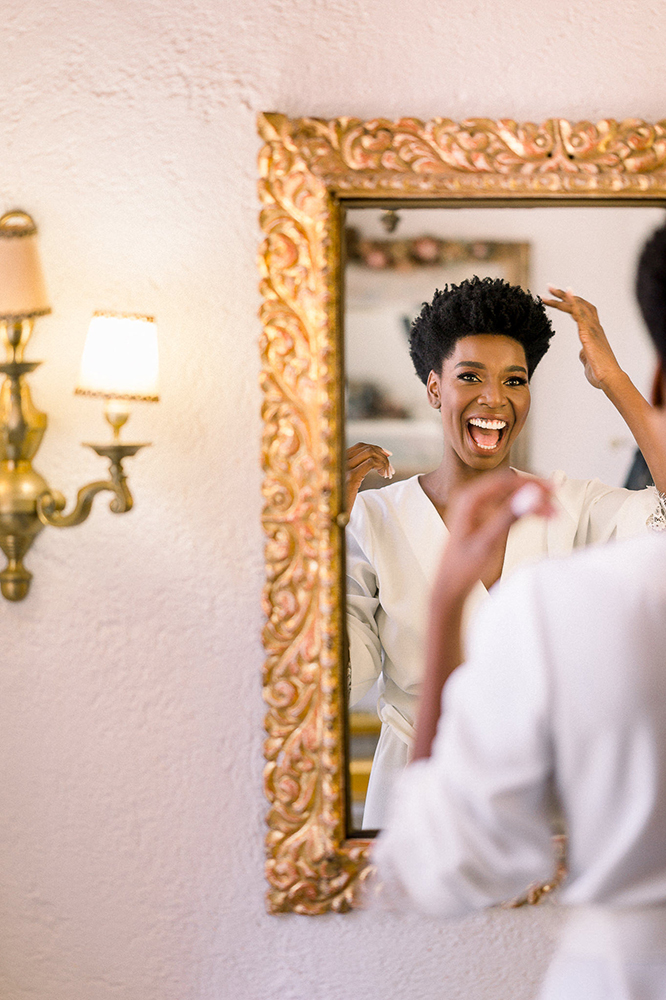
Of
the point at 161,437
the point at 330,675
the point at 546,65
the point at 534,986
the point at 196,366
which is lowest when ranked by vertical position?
the point at 534,986

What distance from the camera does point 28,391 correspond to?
126 centimetres

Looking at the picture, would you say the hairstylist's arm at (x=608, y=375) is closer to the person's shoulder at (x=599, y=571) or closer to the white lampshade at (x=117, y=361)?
the white lampshade at (x=117, y=361)

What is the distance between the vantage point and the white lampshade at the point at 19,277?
1.21 meters

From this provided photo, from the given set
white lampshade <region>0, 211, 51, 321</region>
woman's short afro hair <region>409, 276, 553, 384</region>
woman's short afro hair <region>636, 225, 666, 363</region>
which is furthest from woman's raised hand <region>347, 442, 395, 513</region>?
woman's short afro hair <region>636, 225, 666, 363</region>

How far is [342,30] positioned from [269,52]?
108mm

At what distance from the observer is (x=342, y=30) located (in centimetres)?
126

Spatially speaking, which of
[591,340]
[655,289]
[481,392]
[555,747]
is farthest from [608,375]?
[555,747]

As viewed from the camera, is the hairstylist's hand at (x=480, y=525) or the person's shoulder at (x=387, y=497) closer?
the hairstylist's hand at (x=480, y=525)

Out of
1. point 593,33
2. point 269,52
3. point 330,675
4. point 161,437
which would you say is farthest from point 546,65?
point 330,675

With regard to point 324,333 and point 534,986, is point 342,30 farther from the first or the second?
point 534,986

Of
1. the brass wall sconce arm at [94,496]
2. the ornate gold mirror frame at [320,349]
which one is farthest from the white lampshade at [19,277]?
the ornate gold mirror frame at [320,349]

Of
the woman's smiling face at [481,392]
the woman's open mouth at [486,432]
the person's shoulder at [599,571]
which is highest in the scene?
the woman's smiling face at [481,392]

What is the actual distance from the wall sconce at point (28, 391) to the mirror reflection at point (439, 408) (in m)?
0.30

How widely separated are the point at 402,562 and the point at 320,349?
1.05ft
